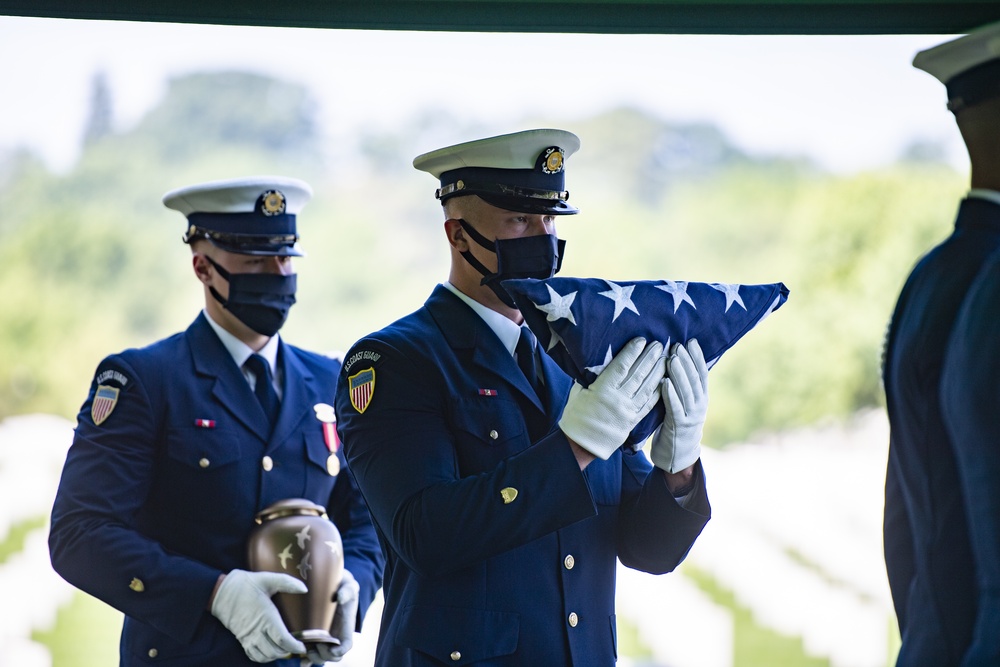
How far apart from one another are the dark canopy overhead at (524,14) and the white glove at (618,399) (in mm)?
635

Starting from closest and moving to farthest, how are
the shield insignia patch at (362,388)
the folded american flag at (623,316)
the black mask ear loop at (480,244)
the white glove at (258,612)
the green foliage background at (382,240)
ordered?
the folded american flag at (623,316) → the shield insignia patch at (362,388) → the black mask ear loop at (480,244) → the white glove at (258,612) → the green foliage background at (382,240)

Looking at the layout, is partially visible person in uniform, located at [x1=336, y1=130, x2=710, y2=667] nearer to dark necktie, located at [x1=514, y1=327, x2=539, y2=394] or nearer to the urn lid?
dark necktie, located at [x1=514, y1=327, x2=539, y2=394]

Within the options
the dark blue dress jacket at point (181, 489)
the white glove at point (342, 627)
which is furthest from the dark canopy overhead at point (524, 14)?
the white glove at point (342, 627)

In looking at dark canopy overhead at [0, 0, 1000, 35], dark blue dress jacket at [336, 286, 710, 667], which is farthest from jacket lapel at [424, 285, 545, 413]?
dark canopy overhead at [0, 0, 1000, 35]

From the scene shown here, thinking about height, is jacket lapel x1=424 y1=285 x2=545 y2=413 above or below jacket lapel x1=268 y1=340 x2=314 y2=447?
below

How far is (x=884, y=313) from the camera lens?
42.1 feet

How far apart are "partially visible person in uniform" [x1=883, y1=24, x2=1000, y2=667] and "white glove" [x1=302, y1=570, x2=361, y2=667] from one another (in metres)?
1.52

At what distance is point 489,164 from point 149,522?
1337 millimetres

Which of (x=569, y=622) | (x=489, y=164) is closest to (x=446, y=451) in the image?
(x=569, y=622)

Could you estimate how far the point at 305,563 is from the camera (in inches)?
109

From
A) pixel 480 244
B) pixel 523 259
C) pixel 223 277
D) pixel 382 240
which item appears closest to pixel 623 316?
pixel 523 259

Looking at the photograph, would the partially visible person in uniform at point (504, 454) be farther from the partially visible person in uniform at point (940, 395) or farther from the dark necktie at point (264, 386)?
the dark necktie at point (264, 386)

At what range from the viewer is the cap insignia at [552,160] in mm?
2352

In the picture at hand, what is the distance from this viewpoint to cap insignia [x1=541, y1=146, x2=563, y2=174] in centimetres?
235
